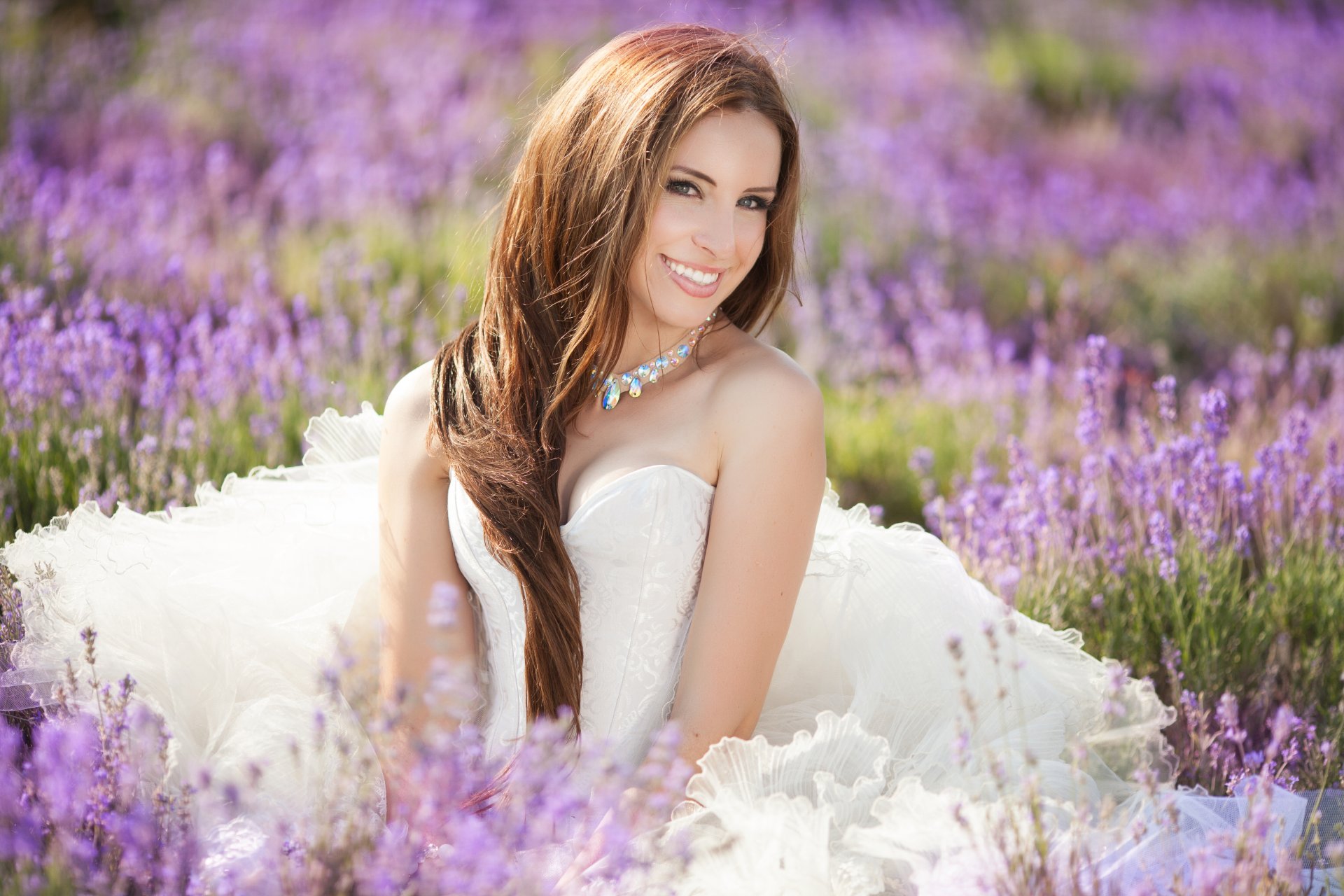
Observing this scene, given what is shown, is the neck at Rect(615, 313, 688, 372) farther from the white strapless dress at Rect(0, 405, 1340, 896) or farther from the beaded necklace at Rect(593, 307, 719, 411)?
the white strapless dress at Rect(0, 405, 1340, 896)

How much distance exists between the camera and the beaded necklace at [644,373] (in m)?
2.46

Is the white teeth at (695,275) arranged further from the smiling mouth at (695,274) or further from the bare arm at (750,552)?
the bare arm at (750,552)

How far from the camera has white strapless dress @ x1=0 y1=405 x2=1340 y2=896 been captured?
1876 millimetres

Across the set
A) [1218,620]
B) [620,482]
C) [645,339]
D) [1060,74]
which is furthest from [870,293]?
[1060,74]

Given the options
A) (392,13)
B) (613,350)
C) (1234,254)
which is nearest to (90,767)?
(613,350)

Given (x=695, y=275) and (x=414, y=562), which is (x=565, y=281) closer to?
(x=695, y=275)

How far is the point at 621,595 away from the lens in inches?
89.3

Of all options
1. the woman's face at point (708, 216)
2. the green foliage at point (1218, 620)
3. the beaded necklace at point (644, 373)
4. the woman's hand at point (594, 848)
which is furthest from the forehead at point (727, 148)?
the green foliage at point (1218, 620)

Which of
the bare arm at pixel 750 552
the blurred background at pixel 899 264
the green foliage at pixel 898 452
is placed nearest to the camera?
the bare arm at pixel 750 552

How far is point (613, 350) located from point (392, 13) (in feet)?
28.7

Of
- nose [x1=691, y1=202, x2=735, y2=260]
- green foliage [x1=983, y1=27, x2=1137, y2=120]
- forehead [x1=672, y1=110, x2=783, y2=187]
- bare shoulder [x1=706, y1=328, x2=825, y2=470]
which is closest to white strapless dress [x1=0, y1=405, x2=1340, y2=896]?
bare shoulder [x1=706, y1=328, x2=825, y2=470]

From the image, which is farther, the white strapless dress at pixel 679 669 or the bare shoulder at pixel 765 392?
the bare shoulder at pixel 765 392

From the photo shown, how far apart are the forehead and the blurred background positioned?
883 millimetres

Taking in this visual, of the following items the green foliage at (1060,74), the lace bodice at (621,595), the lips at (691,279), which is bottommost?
the lace bodice at (621,595)
